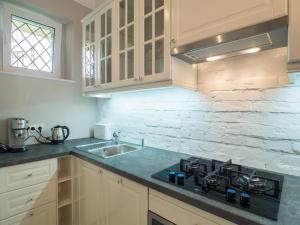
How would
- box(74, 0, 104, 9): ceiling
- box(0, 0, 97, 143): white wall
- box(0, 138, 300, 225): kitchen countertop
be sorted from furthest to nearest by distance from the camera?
1. box(74, 0, 104, 9): ceiling
2. box(0, 0, 97, 143): white wall
3. box(0, 138, 300, 225): kitchen countertop

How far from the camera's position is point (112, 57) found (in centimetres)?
167

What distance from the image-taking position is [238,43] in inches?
41.9

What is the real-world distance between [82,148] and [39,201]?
21.0 inches

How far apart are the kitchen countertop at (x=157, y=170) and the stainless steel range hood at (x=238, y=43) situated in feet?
2.50

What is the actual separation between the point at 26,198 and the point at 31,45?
5.14 ft

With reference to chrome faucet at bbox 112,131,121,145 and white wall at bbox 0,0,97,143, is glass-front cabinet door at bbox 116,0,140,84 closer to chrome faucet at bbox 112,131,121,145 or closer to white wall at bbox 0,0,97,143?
chrome faucet at bbox 112,131,121,145

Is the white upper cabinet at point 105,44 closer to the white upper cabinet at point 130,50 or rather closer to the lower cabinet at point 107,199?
the white upper cabinet at point 130,50

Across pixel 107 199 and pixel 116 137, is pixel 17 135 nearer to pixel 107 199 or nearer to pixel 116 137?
pixel 116 137

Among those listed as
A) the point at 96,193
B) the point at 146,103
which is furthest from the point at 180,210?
the point at 146,103

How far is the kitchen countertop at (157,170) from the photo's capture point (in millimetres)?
680

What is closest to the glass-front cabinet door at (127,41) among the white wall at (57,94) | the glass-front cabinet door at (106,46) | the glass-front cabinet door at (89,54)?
the glass-front cabinet door at (106,46)

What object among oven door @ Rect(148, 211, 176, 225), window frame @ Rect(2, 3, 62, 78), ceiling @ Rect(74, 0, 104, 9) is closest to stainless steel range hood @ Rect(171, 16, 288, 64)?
oven door @ Rect(148, 211, 176, 225)

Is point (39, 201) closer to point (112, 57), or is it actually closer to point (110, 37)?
point (112, 57)

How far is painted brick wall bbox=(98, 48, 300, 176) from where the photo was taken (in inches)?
43.0
